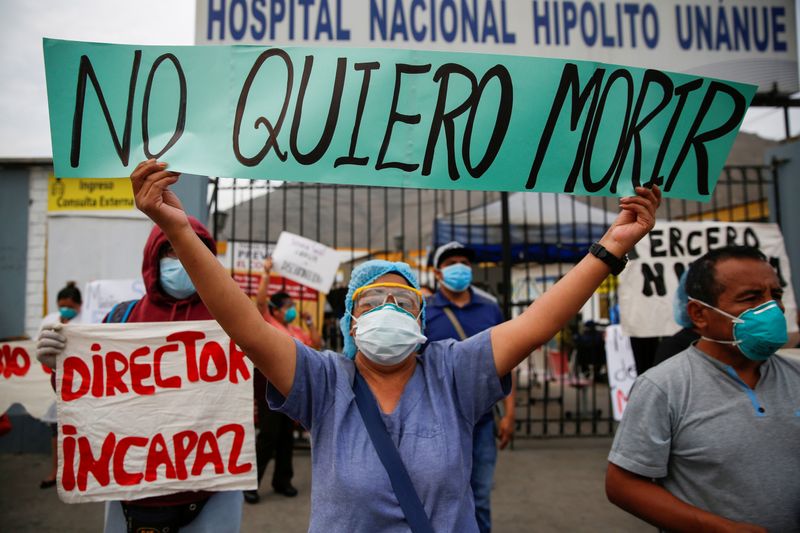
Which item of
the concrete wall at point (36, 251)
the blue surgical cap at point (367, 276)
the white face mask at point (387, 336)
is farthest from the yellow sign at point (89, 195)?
the white face mask at point (387, 336)

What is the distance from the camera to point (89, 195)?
701cm

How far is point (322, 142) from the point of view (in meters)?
1.85

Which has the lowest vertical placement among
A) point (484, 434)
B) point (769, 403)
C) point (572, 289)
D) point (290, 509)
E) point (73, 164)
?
point (290, 509)

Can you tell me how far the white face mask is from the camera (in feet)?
5.58

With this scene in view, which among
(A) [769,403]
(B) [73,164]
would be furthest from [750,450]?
(B) [73,164]

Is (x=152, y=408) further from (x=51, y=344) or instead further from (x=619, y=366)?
(x=619, y=366)

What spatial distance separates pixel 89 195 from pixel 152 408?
5.39 metres

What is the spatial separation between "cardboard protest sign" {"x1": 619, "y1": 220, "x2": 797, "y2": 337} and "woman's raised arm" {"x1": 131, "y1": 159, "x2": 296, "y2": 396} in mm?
4180

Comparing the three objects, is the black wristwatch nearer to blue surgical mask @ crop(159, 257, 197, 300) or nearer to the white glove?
blue surgical mask @ crop(159, 257, 197, 300)

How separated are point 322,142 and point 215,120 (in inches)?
13.5

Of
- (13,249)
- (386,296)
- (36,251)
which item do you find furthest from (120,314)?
(13,249)

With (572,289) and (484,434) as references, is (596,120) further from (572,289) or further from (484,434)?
(484,434)

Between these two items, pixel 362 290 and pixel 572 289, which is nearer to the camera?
pixel 572 289

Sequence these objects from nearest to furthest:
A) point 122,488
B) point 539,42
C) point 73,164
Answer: point 73,164 < point 122,488 < point 539,42
